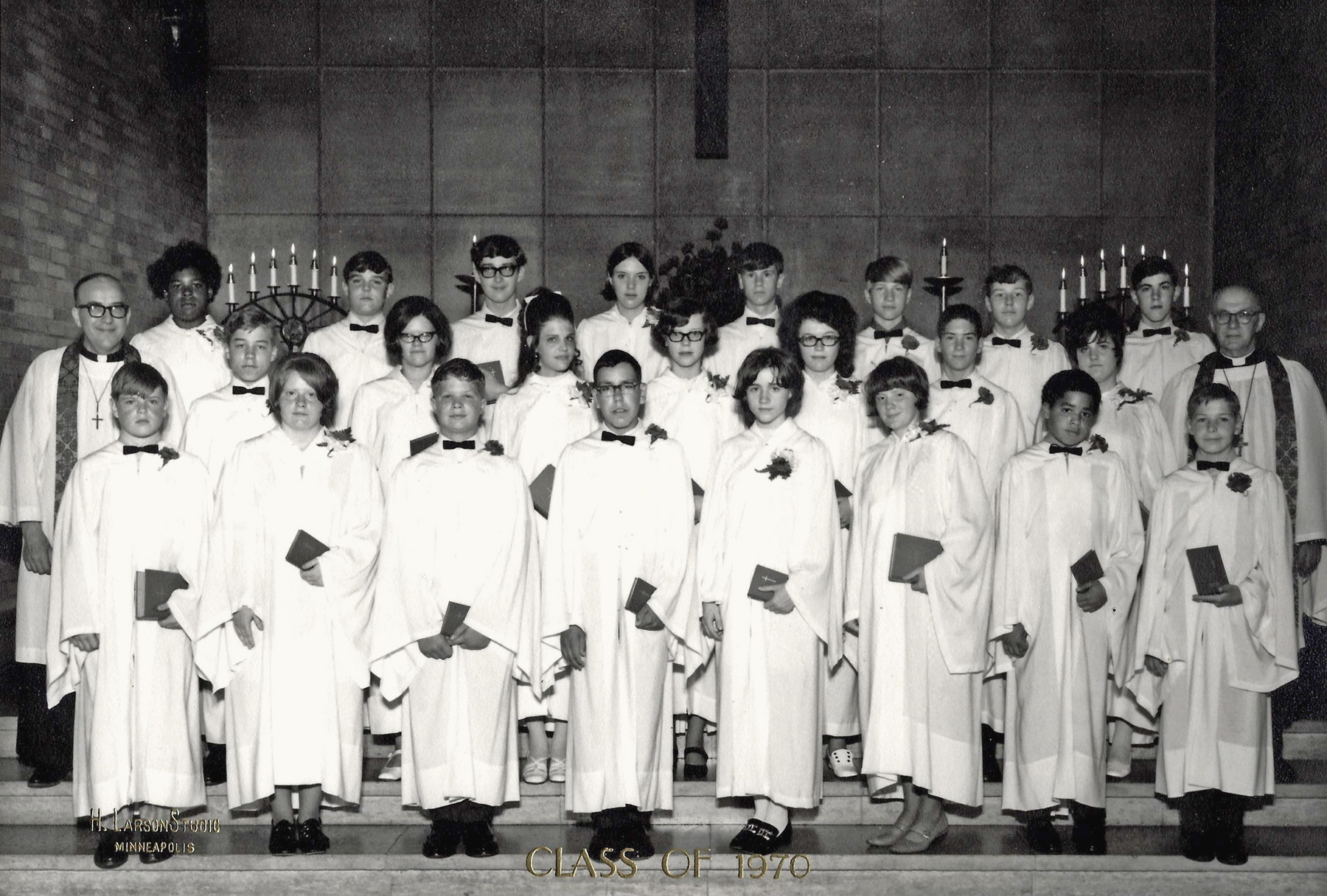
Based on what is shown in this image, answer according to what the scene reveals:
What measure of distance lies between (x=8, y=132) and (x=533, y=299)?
3810 mm

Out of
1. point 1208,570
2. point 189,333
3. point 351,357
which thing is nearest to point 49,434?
point 189,333

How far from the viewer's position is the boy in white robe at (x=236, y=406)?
601 centimetres

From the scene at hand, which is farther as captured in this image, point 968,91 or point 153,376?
point 968,91

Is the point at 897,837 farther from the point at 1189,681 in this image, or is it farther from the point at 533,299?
the point at 533,299

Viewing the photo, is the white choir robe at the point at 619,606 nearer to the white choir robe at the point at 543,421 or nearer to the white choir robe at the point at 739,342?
the white choir robe at the point at 543,421

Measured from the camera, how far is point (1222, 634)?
532 cm

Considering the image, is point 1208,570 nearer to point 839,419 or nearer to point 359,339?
point 839,419

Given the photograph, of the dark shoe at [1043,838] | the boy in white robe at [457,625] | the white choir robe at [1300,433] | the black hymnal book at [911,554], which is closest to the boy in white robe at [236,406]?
the boy in white robe at [457,625]

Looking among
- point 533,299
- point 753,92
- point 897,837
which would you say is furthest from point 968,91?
point 897,837

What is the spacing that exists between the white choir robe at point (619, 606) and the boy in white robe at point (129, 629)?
1.61 meters

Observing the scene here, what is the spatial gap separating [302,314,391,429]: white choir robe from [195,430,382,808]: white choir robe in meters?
1.56

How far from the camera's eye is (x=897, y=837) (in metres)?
5.32

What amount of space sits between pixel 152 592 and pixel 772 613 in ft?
8.83

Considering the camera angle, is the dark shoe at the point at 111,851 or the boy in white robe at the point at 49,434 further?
the boy in white robe at the point at 49,434
